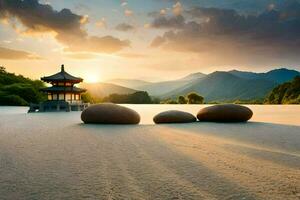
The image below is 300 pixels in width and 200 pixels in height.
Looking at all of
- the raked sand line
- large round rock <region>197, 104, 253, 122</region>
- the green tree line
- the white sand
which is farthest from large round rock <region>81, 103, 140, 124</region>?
→ the green tree line

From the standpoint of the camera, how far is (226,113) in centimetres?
1355

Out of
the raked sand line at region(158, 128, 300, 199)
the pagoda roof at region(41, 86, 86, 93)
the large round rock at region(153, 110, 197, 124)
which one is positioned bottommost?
the raked sand line at region(158, 128, 300, 199)

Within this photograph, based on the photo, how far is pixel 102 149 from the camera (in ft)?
21.1

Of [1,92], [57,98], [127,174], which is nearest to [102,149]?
[127,174]

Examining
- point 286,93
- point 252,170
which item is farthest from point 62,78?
point 286,93

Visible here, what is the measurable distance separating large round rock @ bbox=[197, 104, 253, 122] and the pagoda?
1951 cm

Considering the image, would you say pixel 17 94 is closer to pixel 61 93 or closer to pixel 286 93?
pixel 61 93

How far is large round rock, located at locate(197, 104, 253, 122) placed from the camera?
1361cm

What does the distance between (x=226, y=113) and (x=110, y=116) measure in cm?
485

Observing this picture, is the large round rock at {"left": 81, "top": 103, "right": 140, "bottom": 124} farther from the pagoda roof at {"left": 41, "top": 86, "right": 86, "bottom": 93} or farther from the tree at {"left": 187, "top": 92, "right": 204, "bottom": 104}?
the tree at {"left": 187, "top": 92, "right": 204, "bottom": 104}

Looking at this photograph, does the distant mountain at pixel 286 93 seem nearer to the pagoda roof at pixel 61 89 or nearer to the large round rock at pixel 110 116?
Result: the pagoda roof at pixel 61 89

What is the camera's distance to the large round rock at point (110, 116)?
13117 millimetres

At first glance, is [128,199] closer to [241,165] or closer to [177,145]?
[241,165]

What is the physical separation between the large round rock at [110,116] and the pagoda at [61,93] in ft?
59.0
